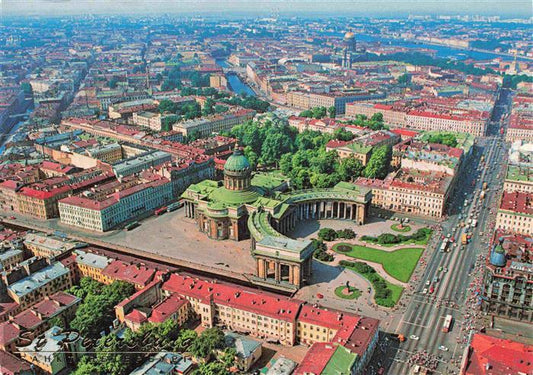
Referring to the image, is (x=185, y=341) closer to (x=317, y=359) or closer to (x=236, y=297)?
(x=236, y=297)

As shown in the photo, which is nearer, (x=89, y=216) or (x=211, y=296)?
(x=211, y=296)

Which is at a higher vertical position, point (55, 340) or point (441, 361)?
point (55, 340)

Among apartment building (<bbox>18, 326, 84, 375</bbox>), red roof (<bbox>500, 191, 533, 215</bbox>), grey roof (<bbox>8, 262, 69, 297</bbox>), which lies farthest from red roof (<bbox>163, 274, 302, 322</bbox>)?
red roof (<bbox>500, 191, 533, 215</bbox>)

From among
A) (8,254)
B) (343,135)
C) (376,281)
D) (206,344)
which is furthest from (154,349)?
(343,135)

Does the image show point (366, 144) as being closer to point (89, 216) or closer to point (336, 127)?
point (336, 127)

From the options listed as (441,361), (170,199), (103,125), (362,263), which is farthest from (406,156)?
(103,125)

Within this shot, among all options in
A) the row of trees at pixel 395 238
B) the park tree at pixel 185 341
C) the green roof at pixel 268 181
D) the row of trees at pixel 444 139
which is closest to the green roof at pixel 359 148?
the row of trees at pixel 444 139
